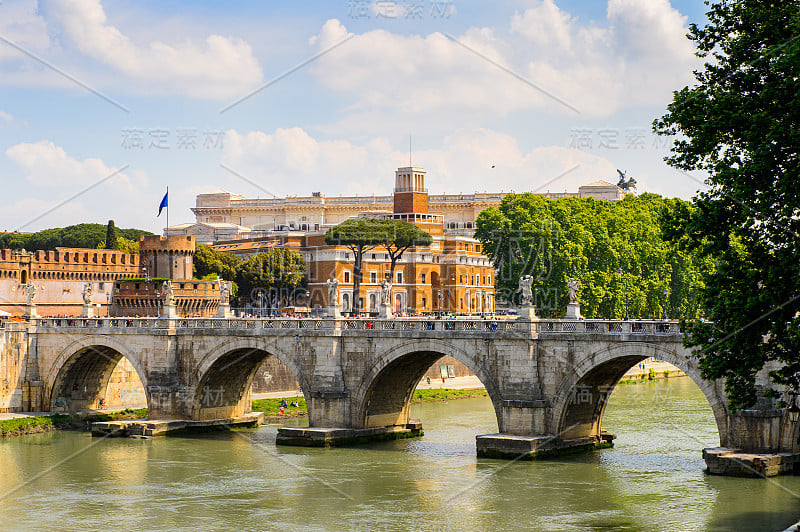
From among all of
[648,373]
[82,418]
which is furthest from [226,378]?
[648,373]

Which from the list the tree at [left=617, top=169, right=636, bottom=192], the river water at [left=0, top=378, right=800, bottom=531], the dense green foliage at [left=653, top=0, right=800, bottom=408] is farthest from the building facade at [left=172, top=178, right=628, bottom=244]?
the dense green foliage at [left=653, top=0, right=800, bottom=408]

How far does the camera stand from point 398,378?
1791 inches

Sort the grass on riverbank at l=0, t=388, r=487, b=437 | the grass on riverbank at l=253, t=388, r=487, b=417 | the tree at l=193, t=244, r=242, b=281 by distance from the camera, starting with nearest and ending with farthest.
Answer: the grass on riverbank at l=0, t=388, r=487, b=437 → the grass on riverbank at l=253, t=388, r=487, b=417 → the tree at l=193, t=244, r=242, b=281

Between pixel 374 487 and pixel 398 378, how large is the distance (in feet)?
33.1

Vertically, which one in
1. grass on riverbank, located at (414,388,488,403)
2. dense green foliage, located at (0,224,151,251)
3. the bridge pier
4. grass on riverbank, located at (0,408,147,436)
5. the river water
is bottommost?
the river water

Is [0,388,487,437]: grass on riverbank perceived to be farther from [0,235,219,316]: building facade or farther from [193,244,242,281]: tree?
[193,244,242,281]: tree

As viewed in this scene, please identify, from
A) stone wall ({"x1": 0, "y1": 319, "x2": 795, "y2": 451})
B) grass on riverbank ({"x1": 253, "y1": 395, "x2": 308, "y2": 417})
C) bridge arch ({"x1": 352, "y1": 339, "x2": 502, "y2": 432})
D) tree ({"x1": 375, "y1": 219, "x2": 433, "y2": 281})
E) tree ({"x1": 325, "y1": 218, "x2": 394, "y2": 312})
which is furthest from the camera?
tree ({"x1": 375, "y1": 219, "x2": 433, "y2": 281})

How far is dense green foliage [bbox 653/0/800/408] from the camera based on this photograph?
23.7 metres

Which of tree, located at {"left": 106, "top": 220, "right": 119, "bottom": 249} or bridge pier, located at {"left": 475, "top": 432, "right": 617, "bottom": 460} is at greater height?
tree, located at {"left": 106, "top": 220, "right": 119, "bottom": 249}

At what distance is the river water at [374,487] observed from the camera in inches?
1218

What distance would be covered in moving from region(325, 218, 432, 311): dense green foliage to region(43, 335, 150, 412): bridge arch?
4011cm

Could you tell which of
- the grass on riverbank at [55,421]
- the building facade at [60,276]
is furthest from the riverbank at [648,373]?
the building facade at [60,276]

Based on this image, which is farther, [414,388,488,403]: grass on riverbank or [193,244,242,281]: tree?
[193,244,242,281]: tree

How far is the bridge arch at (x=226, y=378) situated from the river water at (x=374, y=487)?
245cm
